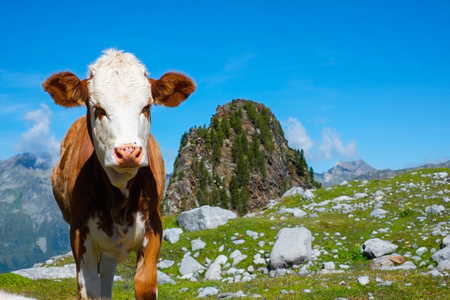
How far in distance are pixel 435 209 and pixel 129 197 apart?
20.9 metres

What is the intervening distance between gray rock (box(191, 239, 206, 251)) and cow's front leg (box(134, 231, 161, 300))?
47.1 ft

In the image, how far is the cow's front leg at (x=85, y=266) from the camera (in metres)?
6.12

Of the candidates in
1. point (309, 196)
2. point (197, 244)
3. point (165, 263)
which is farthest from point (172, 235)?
point (309, 196)

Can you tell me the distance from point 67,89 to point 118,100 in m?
0.99

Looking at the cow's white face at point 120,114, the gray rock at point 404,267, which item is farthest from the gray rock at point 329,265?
the cow's white face at point 120,114

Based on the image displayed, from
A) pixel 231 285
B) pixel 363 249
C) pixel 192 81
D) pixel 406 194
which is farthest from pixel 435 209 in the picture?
pixel 192 81

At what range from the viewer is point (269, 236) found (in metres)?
20.8

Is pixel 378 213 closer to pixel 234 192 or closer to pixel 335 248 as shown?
pixel 335 248

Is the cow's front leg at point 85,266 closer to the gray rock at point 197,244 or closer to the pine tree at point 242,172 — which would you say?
the gray rock at point 197,244

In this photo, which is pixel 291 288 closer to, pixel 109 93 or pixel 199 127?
pixel 109 93

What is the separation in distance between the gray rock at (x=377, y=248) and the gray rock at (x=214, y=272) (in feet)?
Answer: 18.6

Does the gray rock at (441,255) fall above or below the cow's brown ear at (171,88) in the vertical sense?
→ below

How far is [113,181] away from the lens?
219 inches

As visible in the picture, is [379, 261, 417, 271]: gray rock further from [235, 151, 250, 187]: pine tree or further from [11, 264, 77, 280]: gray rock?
[235, 151, 250, 187]: pine tree
